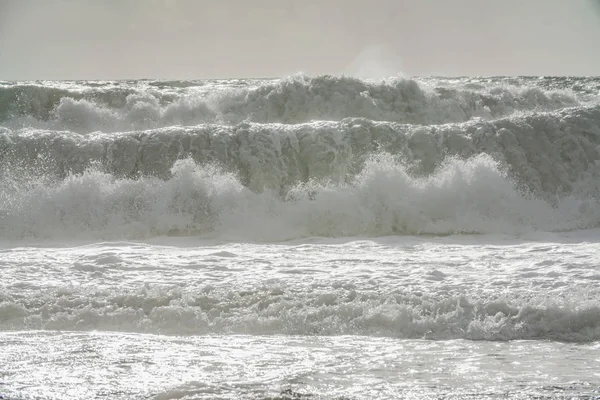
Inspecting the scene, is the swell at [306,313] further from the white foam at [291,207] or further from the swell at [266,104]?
the swell at [266,104]

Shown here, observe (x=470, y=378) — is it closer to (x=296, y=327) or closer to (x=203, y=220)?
(x=296, y=327)

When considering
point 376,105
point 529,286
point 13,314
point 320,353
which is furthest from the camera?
point 376,105

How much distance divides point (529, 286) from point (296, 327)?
200 cm

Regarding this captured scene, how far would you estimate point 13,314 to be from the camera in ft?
17.7

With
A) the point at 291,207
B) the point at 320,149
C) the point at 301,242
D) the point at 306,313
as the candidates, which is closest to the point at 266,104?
the point at 320,149

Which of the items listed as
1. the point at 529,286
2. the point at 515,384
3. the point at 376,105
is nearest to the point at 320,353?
the point at 515,384

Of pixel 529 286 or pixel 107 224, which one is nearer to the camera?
pixel 529 286

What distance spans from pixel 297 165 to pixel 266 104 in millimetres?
3360

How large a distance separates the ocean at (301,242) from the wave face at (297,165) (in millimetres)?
35

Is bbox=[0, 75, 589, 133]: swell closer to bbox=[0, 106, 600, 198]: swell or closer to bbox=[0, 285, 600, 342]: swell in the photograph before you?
→ bbox=[0, 106, 600, 198]: swell

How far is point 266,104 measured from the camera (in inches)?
554

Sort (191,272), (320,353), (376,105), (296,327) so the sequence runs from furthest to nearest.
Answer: (376,105) < (191,272) < (296,327) < (320,353)

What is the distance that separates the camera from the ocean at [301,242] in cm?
400

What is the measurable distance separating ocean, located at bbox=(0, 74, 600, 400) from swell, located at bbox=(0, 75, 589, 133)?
4cm
